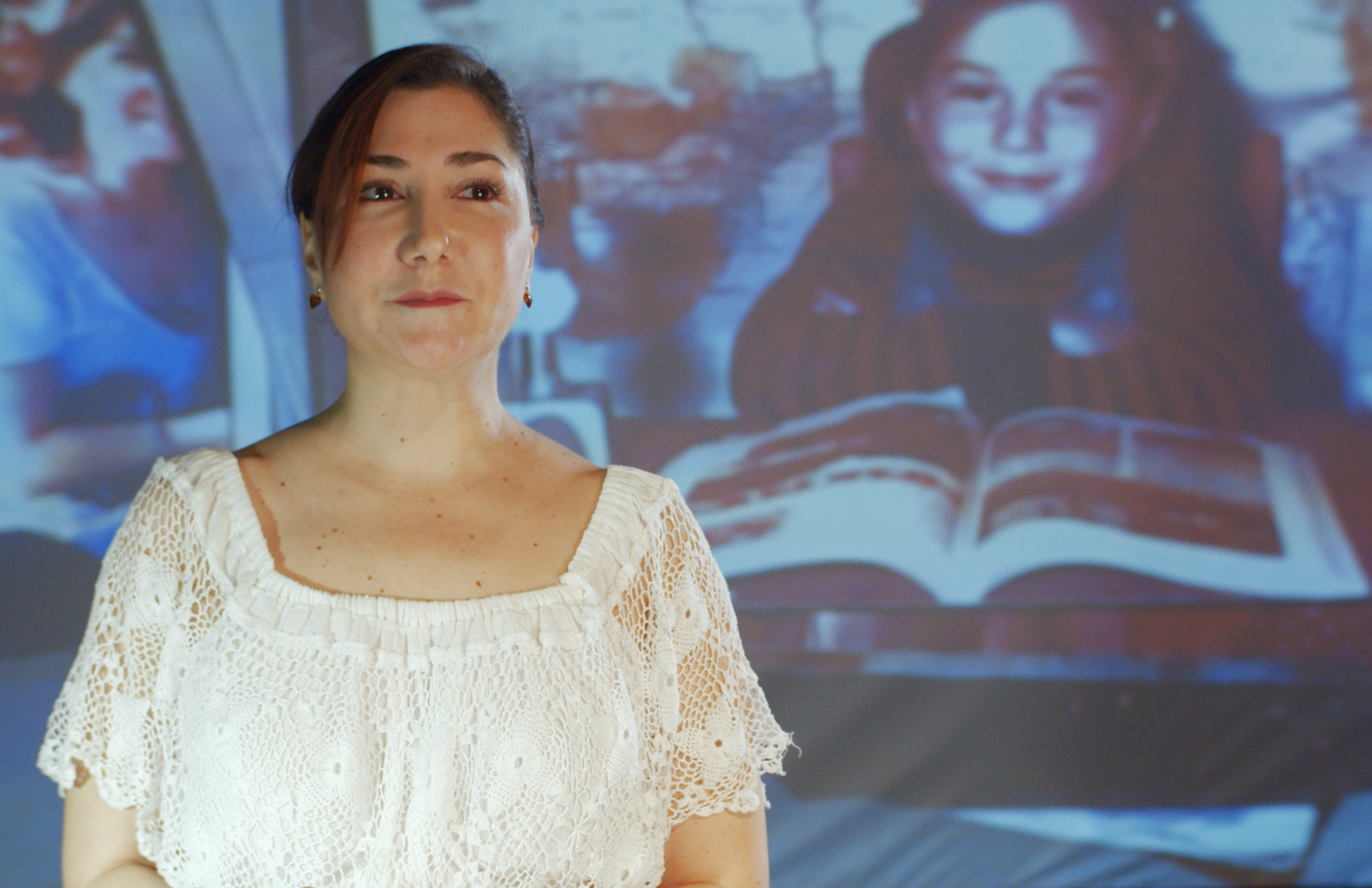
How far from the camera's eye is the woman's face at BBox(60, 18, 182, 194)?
285cm

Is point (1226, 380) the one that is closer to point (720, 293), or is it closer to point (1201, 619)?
point (1201, 619)

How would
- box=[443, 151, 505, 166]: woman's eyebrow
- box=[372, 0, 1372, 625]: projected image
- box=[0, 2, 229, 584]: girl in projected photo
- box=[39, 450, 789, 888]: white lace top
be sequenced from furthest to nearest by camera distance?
box=[372, 0, 1372, 625]: projected image → box=[0, 2, 229, 584]: girl in projected photo → box=[443, 151, 505, 166]: woman's eyebrow → box=[39, 450, 789, 888]: white lace top

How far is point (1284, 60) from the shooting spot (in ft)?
10.3

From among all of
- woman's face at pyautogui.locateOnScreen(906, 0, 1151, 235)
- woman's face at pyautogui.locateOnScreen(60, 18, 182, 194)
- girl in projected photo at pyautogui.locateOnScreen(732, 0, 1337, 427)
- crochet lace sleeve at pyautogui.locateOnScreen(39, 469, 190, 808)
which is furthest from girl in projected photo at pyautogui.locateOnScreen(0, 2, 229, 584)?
crochet lace sleeve at pyautogui.locateOnScreen(39, 469, 190, 808)

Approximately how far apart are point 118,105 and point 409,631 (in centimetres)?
223

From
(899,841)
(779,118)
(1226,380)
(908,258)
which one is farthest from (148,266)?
(1226,380)

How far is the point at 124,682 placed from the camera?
113 centimetres

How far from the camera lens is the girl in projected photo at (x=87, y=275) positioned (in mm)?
2848

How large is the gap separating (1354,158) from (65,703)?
317 cm

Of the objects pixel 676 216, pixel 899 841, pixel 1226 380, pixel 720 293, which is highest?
pixel 676 216

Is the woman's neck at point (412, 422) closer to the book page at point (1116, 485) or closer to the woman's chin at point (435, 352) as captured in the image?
the woman's chin at point (435, 352)

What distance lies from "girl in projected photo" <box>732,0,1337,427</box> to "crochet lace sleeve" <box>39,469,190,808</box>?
2.02 m

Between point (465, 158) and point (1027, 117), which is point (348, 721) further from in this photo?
point (1027, 117)

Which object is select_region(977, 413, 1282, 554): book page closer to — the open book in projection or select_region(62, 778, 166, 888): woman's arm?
the open book in projection
